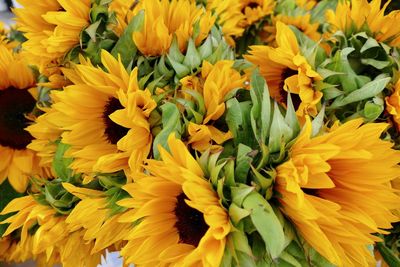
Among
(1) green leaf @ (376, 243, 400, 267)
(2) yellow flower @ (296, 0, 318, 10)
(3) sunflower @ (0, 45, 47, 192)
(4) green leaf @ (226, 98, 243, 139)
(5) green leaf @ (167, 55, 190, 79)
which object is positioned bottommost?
(1) green leaf @ (376, 243, 400, 267)

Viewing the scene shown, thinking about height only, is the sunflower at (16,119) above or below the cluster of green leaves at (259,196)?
below

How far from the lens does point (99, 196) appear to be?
358mm

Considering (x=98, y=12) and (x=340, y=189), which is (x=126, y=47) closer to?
(x=98, y=12)

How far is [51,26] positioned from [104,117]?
0.09 m

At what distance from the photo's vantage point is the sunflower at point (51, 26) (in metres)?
0.37

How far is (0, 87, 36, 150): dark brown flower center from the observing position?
0.50 metres

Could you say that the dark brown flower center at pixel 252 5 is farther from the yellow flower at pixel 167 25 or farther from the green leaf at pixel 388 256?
the green leaf at pixel 388 256

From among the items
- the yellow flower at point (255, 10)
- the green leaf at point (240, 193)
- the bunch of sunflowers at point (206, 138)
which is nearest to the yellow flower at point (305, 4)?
the yellow flower at point (255, 10)

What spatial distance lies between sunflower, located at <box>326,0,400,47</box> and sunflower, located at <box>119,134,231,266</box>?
191mm

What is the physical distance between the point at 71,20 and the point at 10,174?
0.19 m

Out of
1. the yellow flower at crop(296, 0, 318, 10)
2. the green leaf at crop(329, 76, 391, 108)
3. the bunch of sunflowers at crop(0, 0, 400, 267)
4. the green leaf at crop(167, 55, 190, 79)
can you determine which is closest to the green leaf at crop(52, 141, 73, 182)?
the bunch of sunflowers at crop(0, 0, 400, 267)

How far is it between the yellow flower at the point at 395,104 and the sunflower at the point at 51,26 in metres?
0.23

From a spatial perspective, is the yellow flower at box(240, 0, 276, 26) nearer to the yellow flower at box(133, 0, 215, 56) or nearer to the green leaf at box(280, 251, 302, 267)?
the yellow flower at box(133, 0, 215, 56)

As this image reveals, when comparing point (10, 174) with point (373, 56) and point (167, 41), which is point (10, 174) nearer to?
point (167, 41)
